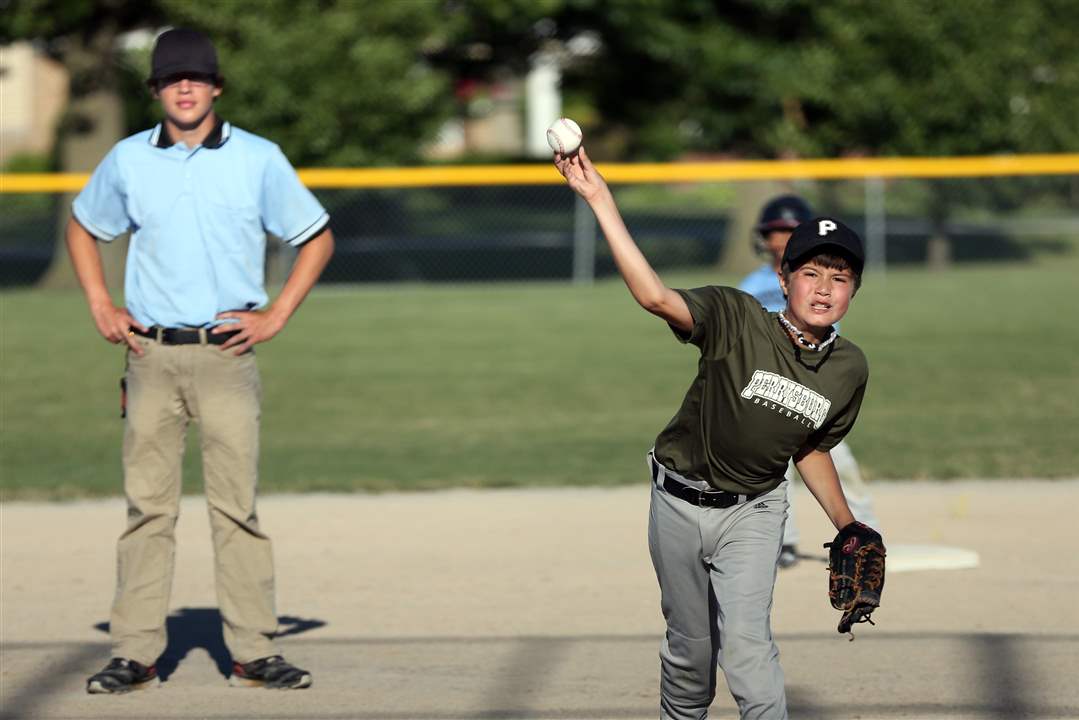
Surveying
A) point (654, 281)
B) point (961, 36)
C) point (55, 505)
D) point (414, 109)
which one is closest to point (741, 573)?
point (654, 281)

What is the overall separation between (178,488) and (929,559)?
11.1ft

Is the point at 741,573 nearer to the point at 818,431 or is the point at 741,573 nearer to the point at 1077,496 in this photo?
the point at 818,431

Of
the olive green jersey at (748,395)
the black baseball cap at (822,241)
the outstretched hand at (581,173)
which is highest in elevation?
the outstretched hand at (581,173)

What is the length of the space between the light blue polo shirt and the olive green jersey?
5.96 ft

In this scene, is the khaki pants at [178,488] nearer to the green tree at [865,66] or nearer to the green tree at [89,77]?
the green tree at [89,77]

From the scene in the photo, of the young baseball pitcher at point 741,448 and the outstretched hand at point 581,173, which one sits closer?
the outstretched hand at point 581,173

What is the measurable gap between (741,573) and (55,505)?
18.1ft

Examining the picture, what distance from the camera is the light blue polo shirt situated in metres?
5.18

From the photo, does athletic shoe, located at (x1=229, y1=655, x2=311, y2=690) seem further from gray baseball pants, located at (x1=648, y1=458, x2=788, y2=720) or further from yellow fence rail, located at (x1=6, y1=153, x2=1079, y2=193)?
yellow fence rail, located at (x1=6, y1=153, x2=1079, y2=193)

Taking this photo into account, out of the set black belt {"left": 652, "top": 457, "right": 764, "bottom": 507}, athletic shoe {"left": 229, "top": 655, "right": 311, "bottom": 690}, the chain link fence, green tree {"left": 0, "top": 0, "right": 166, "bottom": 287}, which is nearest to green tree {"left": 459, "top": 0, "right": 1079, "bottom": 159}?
the chain link fence

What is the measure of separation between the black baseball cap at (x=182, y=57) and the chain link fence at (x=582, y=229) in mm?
16465

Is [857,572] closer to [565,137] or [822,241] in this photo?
[822,241]

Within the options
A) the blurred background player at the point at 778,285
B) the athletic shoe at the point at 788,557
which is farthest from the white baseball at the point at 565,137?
the athletic shoe at the point at 788,557

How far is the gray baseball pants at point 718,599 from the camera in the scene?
393 centimetres
